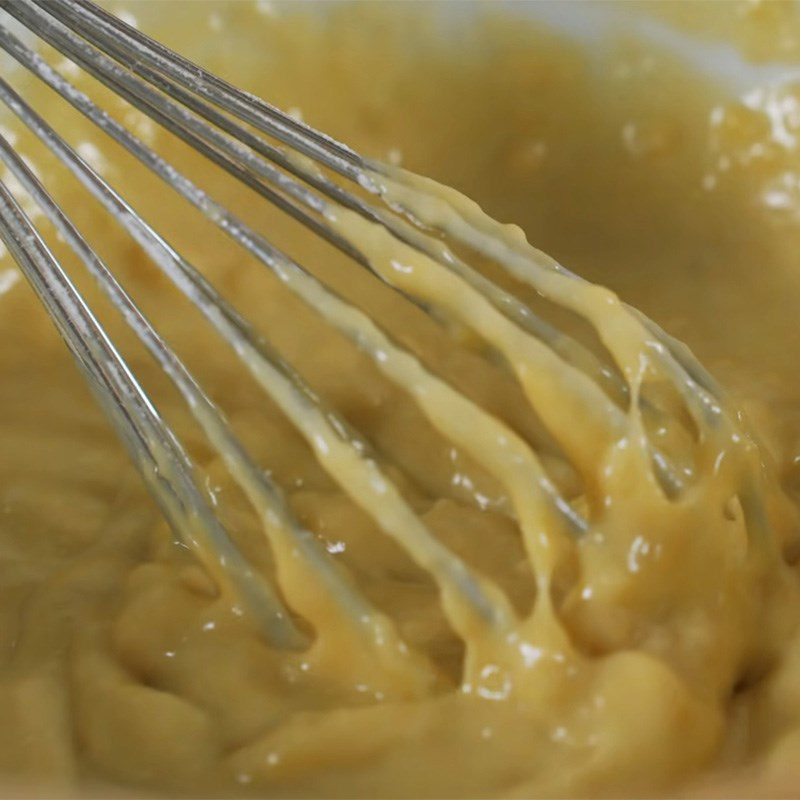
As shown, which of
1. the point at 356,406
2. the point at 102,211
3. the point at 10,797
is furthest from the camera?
the point at 102,211

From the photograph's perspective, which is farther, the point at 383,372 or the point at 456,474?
the point at 456,474

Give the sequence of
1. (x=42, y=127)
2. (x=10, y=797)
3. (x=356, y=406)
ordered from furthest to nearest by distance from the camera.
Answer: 1. (x=356, y=406)
2. (x=42, y=127)
3. (x=10, y=797)

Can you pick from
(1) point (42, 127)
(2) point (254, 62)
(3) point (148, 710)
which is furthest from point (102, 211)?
(3) point (148, 710)

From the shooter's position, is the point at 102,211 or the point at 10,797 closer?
the point at 10,797

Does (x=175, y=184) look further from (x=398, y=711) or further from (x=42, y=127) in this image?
(x=398, y=711)
